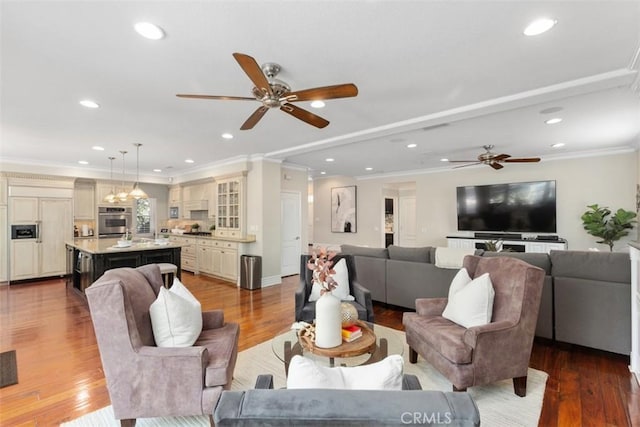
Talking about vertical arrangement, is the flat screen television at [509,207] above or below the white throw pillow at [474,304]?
above

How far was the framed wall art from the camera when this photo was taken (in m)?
9.58

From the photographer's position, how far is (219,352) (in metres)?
2.03

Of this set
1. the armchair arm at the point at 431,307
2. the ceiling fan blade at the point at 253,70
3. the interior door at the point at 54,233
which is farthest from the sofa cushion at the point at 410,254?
the interior door at the point at 54,233

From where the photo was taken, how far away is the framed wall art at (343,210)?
31.4ft

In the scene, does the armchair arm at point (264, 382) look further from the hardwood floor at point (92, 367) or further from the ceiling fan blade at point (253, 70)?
the hardwood floor at point (92, 367)

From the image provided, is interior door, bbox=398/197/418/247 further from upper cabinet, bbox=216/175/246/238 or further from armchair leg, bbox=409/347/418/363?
armchair leg, bbox=409/347/418/363

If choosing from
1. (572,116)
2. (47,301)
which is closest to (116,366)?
(47,301)

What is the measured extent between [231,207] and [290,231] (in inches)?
A: 55.5

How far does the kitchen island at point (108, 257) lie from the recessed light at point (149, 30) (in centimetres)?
348

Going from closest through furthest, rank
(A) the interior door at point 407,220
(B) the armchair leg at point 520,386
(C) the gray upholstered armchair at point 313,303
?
(B) the armchair leg at point 520,386 → (C) the gray upholstered armchair at point 313,303 → (A) the interior door at point 407,220

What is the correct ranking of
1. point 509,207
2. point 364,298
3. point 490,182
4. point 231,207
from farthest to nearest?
point 490,182, point 509,207, point 231,207, point 364,298

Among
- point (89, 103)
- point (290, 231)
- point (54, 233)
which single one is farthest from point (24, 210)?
point (290, 231)

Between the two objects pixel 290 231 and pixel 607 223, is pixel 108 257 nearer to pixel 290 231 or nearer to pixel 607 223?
pixel 290 231

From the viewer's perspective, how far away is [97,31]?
2027 mm
